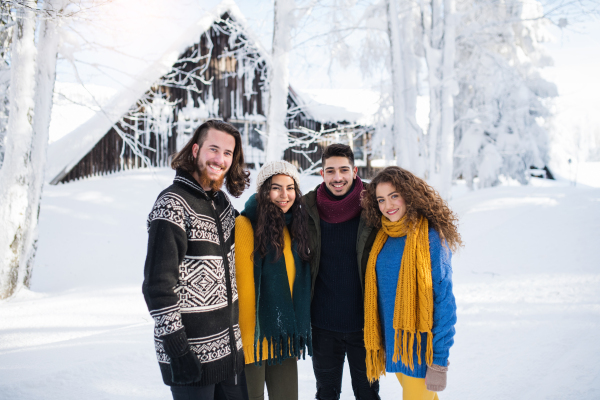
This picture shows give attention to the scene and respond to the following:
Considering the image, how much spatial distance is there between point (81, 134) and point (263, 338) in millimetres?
11811

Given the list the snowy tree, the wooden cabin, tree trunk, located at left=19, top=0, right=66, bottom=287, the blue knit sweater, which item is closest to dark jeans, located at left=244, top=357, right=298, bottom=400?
the blue knit sweater

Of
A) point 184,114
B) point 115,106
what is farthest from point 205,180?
point 184,114

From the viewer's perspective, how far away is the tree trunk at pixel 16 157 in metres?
5.41

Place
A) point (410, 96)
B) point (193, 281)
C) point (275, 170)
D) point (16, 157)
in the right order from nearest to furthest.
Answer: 1. point (193, 281)
2. point (275, 170)
3. point (16, 157)
4. point (410, 96)

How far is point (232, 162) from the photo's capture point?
230 centimetres

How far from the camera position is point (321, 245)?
2.48m

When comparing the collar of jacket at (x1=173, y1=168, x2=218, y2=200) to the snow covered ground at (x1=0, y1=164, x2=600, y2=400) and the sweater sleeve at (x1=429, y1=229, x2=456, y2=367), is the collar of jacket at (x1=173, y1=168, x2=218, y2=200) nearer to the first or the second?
the sweater sleeve at (x1=429, y1=229, x2=456, y2=367)

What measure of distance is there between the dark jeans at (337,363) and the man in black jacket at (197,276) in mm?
611

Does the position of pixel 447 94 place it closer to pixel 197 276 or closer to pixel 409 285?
pixel 409 285

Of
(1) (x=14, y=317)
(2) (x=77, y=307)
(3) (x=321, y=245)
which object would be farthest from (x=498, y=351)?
(1) (x=14, y=317)

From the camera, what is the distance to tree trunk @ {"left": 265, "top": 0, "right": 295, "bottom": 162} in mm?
6922

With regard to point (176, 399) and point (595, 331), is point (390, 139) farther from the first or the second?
point (176, 399)

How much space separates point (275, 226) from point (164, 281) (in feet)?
2.67

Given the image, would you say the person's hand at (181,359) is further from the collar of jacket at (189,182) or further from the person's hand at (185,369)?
the collar of jacket at (189,182)
